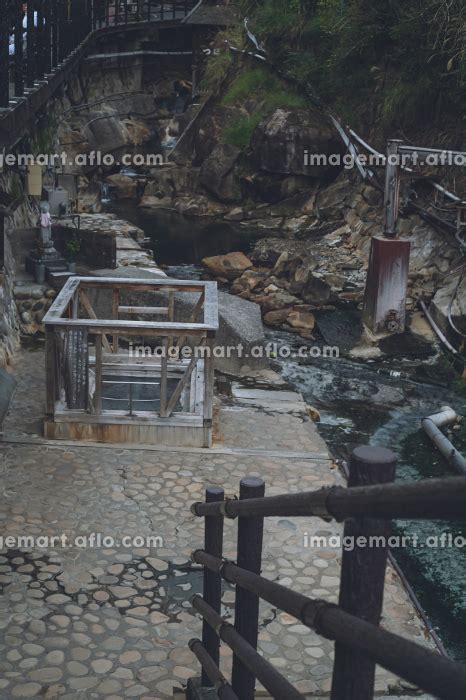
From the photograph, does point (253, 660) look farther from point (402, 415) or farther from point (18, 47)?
point (402, 415)

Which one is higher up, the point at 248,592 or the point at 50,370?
the point at 248,592

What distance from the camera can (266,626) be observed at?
5926 mm

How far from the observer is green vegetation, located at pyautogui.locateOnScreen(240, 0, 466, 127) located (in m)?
18.7

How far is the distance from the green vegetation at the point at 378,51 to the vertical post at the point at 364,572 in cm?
1691

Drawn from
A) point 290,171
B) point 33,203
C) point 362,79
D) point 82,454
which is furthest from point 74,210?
point 82,454

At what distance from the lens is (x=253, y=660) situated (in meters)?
2.77

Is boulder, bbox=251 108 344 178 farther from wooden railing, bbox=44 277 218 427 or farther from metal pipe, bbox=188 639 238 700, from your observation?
metal pipe, bbox=188 639 238 700

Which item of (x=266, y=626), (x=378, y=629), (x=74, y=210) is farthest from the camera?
(x=74, y=210)

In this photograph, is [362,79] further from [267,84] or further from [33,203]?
[33,203]

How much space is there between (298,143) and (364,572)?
75.1 feet

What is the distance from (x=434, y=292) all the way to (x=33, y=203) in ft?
26.1

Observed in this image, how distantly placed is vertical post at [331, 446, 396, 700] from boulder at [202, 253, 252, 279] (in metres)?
16.7

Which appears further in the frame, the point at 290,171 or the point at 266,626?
the point at 290,171

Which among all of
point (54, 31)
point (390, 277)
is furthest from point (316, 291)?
point (54, 31)
